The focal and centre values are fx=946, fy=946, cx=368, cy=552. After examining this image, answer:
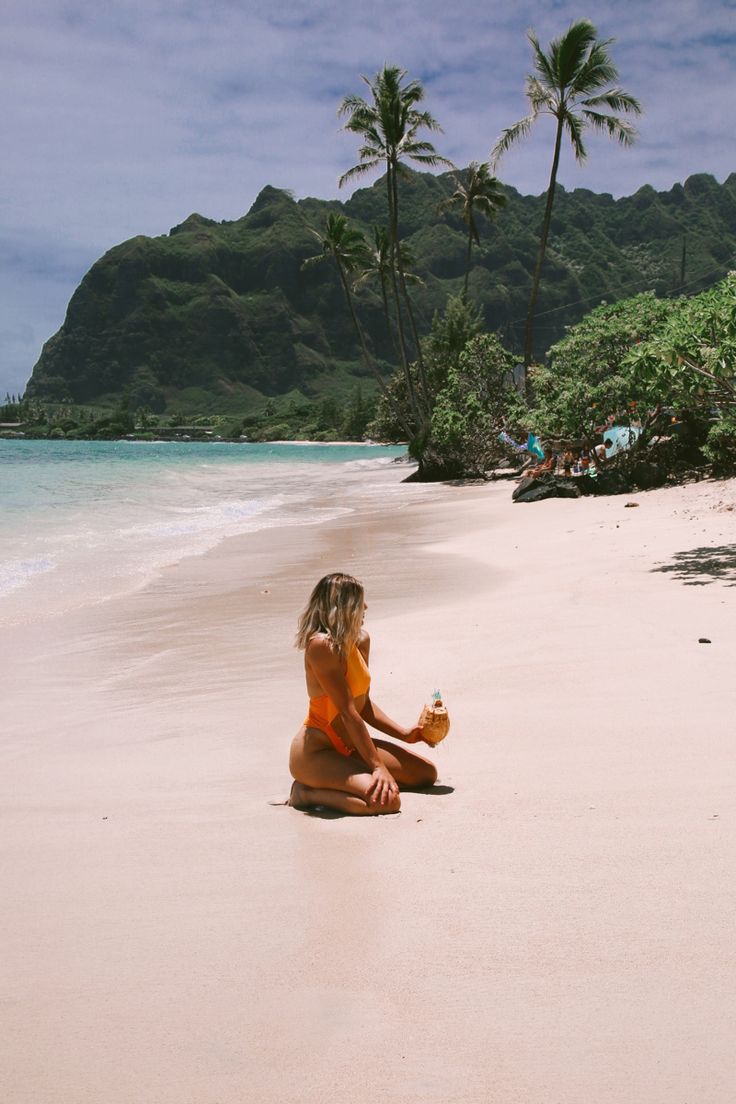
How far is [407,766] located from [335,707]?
405mm

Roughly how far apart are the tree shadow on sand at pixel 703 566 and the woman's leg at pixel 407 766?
16.3 feet

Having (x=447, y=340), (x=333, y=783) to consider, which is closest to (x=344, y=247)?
(x=447, y=340)

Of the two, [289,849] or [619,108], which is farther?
[619,108]

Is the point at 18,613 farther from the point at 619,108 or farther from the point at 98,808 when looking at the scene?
the point at 619,108

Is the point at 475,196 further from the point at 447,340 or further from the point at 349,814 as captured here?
the point at 349,814

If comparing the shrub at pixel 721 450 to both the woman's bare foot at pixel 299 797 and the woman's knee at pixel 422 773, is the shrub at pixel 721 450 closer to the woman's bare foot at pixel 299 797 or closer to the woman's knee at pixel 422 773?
the woman's knee at pixel 422 773

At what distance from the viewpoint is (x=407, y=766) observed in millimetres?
4035

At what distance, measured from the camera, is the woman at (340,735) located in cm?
383

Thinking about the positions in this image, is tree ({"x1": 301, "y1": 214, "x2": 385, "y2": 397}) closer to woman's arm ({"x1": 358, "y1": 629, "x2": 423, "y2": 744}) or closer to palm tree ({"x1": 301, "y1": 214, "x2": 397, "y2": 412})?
palm tree ({"x1": 301, "y1": 214, "x2": 397, "y2": 412})

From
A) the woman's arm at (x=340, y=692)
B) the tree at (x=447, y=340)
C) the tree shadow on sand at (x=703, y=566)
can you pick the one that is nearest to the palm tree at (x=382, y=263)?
the tree at (x=447, y=340)

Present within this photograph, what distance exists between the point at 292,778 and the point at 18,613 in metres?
5.96

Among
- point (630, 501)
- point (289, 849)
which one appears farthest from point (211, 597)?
point (630, 501)

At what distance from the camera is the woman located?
3834 millimetres

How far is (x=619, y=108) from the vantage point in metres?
28.7
